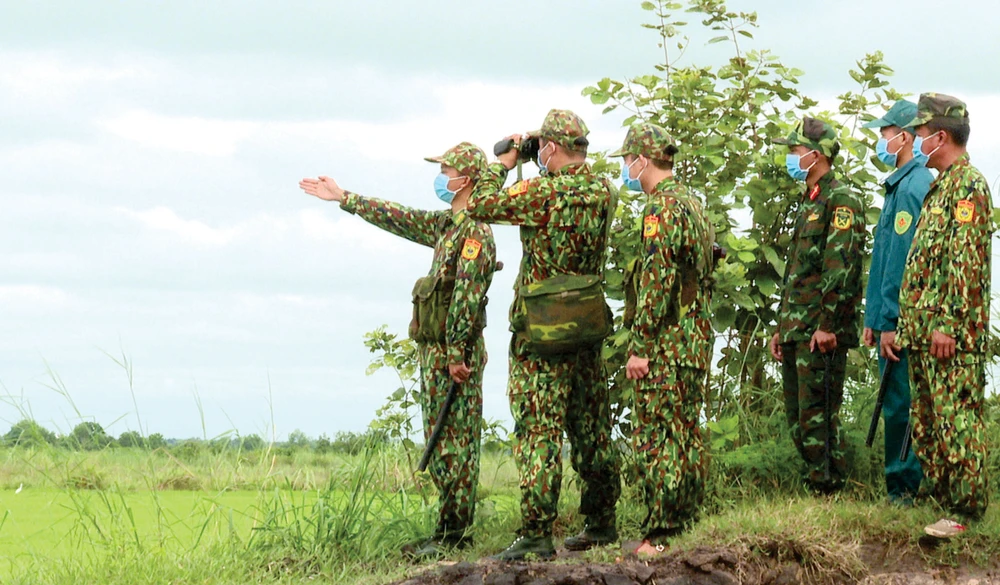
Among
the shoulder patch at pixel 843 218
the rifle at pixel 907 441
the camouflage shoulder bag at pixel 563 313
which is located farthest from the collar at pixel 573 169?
the rifle at pixel 907 441

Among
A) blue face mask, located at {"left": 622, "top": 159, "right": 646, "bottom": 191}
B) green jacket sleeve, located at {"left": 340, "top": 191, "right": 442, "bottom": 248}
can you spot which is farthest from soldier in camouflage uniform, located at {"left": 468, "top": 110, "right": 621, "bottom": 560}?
green jacket sleeve, located at {"left": 340, "top": 191, "right": 442, "bottom": 248}

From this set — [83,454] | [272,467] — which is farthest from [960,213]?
[83,454]

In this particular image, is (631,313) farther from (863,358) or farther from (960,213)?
(863,358)

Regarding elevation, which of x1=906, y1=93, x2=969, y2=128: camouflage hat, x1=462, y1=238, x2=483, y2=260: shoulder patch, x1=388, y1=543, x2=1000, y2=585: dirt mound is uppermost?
x1=906, y1=93, x2=969, y2=128: camouflage hat

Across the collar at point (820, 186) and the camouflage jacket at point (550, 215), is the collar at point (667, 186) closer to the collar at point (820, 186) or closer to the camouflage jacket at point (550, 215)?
the camouflage jacket at point (550, 215)

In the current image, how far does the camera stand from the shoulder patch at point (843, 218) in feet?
21.4

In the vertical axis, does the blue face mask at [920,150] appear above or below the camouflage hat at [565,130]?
below

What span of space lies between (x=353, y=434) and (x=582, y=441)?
3381 mm

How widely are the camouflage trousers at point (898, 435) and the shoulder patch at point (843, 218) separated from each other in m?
0.66

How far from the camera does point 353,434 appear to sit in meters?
9.20

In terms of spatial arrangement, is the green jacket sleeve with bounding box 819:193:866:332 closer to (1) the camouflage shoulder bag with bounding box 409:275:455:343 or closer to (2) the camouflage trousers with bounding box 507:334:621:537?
(2) the camouflage trousers with bounding box 507:334:621:537

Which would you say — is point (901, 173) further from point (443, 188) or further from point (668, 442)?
point (443, 188)

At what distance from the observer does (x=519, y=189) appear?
228 inches

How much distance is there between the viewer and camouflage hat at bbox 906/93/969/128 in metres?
6.07
